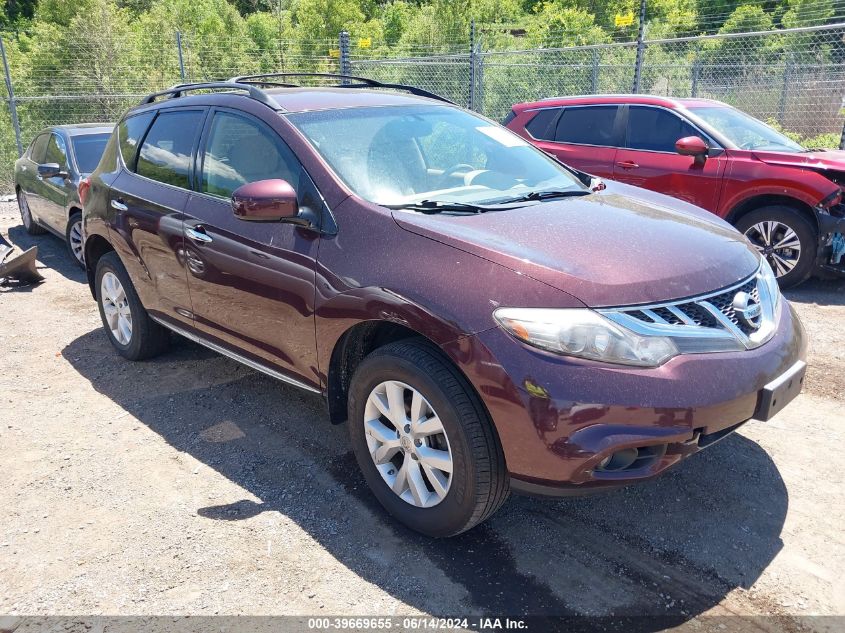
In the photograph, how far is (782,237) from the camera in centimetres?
620

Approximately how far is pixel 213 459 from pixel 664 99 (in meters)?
5.77

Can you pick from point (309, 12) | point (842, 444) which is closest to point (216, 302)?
point (842, 444)

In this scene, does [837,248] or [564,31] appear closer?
[837,248]

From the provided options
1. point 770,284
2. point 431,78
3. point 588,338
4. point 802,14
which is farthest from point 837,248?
point 802,14

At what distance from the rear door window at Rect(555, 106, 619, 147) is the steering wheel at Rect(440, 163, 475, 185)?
4.11 m

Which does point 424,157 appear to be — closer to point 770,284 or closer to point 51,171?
point 770,284

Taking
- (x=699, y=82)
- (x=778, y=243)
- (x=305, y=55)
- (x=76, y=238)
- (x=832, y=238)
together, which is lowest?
(x=76, y=238)

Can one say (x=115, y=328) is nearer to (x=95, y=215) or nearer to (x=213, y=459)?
(x=95, y=215)

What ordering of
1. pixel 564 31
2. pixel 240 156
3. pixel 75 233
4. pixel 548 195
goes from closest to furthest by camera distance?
pixel 548 195
pixel 240 156
pixel 75 233
pixel 564 31

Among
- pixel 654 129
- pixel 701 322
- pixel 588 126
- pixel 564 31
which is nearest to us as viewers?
pixel 701 322

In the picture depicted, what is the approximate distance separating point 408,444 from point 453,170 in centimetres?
149

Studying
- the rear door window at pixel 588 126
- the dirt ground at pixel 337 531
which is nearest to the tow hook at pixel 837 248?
the dirt ground at pixel 337 531

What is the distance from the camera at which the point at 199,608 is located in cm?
252

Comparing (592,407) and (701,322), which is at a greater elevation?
(701,322)
